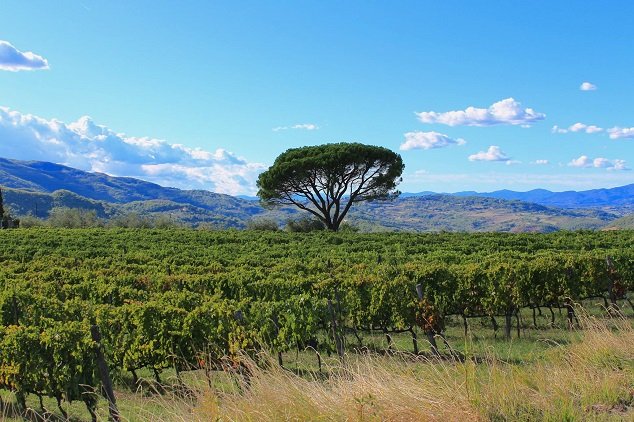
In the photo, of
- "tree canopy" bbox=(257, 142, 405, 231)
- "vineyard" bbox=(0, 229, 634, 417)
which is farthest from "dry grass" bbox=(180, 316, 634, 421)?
"tree canopy" bbox=(257, 142, 405, 231)

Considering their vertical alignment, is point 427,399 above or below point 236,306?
above

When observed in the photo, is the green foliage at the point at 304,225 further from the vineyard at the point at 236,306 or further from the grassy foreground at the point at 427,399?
the grassy foreground at the point at 427,399

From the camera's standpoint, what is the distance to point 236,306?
11.9 meters

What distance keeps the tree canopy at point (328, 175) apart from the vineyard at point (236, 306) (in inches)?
1059

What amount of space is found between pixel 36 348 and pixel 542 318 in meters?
16.2

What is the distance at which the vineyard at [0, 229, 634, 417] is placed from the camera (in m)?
9.37

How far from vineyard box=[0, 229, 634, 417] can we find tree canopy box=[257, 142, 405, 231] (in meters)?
26.9

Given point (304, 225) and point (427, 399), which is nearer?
point (427, 399)

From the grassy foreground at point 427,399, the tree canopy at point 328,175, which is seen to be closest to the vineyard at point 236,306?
the grassy foreground at point 427,399

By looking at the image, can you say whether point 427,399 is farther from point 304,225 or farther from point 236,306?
point 304,225

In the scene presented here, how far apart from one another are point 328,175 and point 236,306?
4529 cm

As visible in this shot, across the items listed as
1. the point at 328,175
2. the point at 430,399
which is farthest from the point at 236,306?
the point at 328,175

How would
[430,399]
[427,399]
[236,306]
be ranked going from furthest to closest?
[236,306] < [430,399] < [427,399]

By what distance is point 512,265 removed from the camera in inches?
677
